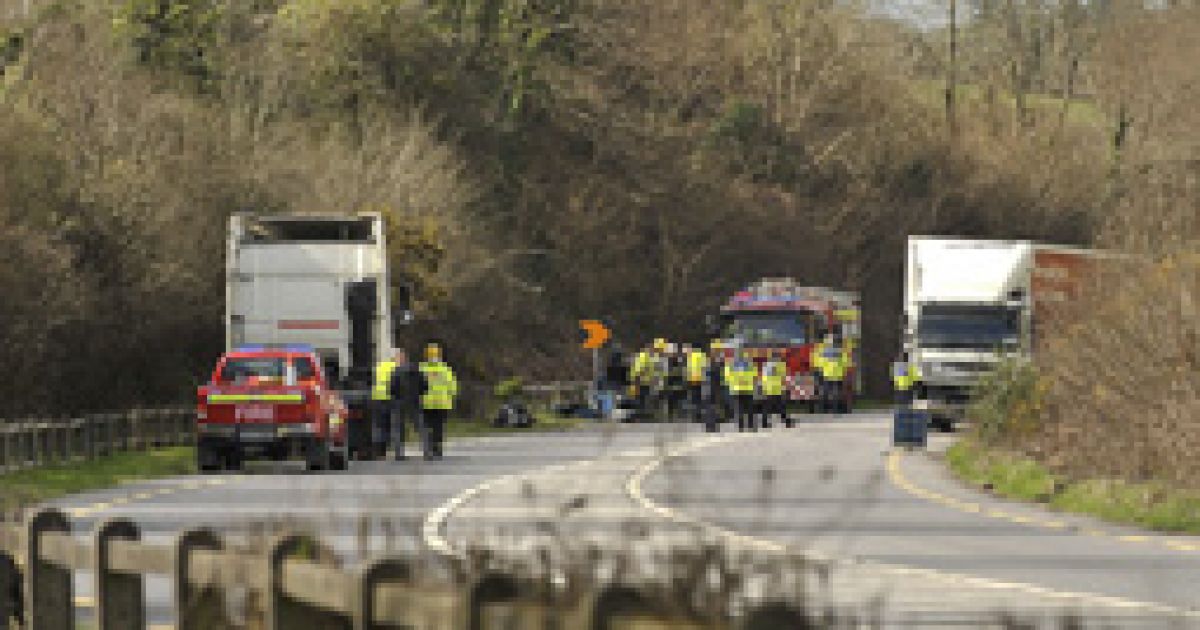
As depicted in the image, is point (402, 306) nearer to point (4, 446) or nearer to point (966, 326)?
point (966, 326)

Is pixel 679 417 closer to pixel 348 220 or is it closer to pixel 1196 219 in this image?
pixel 348 220

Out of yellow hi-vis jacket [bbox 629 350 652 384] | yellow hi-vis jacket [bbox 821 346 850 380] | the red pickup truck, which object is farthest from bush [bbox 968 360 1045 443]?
yellow hi-vis jacket [bbox 821 346 850 380]

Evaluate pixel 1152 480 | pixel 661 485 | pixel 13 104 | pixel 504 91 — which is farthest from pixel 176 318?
pixel 504 91

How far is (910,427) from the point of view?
41.8 metres

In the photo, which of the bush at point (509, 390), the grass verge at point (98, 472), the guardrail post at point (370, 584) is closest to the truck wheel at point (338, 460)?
the grass verge at point (98, 472)

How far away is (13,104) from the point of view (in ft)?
141

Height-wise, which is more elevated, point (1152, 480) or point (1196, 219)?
point (1196, 219)

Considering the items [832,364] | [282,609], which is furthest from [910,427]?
[282,609]

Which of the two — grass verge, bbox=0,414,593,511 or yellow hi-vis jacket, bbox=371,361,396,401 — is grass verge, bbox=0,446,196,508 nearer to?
grass verge, bbox=0,414,593,511

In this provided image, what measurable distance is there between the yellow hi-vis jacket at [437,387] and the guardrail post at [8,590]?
1061 inches

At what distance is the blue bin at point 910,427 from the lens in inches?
1642

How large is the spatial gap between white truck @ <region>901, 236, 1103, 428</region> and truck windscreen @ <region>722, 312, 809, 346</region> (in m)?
11.8

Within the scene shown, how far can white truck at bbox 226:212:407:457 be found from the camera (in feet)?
127

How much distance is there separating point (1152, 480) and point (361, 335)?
16.3m
